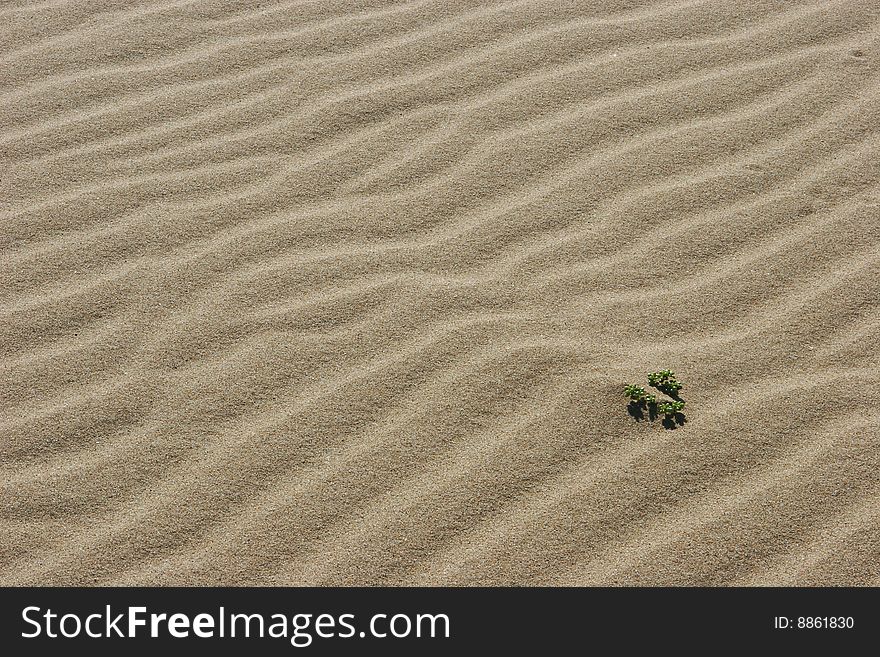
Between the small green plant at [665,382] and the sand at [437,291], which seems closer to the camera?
the sand at [437,291]

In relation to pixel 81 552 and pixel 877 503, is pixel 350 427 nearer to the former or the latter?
pixel 81 552

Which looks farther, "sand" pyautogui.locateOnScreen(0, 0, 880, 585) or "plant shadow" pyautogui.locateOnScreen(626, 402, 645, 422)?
"plant shadow" pyautogui.locateOnScreen(626, 402, 645, 422)

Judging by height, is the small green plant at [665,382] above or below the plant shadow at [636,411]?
above

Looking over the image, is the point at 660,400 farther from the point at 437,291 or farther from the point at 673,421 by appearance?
the point at 437,291

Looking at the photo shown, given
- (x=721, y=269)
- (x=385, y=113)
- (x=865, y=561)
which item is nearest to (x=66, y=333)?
(x=385, y=113)

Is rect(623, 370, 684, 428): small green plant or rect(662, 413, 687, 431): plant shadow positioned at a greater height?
rect(623, 370, 684, 428): small green plant

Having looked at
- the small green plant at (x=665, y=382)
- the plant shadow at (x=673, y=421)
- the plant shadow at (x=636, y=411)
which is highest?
the small green plant at (x=665, y=382)
